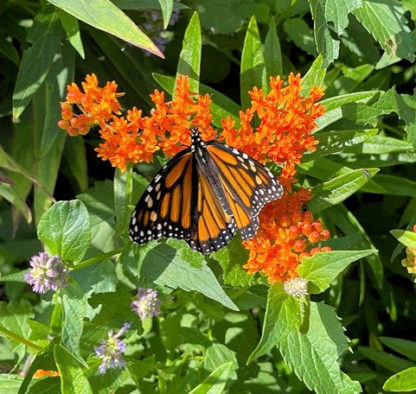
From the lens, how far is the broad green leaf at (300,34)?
2.87m

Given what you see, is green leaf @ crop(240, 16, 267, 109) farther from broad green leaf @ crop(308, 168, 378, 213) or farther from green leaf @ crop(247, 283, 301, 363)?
green leaf @ crop(247, 283, 301, 363)

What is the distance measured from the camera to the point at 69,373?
211 centimetres

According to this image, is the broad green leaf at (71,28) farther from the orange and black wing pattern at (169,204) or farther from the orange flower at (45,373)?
the orange flower at (45,373)

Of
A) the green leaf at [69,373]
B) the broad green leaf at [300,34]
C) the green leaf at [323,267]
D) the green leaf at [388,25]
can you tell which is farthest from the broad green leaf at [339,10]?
the green leaf at [69,373]

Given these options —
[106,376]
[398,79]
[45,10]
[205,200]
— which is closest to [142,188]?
[205,200]

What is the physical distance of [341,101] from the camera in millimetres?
2545

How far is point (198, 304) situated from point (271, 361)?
2.43 ft

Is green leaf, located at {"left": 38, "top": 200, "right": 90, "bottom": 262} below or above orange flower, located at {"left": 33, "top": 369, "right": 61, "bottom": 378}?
above

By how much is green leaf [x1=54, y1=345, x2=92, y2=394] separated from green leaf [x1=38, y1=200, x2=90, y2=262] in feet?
1.07

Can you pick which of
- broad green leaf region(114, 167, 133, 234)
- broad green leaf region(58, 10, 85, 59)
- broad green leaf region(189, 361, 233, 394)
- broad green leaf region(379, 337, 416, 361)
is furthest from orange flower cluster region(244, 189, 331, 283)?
broad green leaf region(58, 10, 85, 59)

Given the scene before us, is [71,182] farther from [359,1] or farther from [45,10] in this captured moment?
[359,1]

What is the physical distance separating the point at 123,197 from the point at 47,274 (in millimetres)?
432

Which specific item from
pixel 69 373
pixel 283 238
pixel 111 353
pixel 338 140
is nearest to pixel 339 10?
pixel 338 140

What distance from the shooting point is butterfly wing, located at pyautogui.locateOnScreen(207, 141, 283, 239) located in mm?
2074
